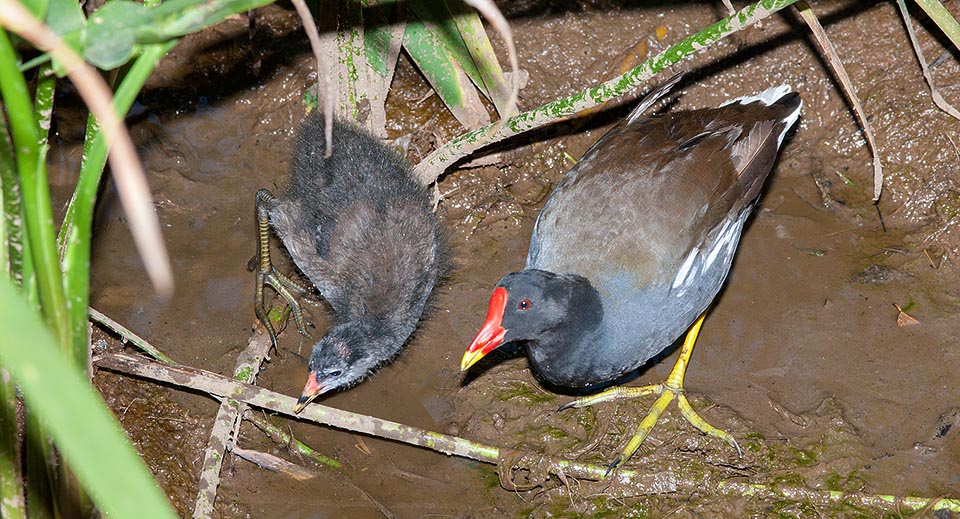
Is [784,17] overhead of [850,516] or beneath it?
overhead

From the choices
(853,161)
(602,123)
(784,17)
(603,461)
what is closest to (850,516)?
(603,461)

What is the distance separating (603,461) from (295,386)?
1.40 meters

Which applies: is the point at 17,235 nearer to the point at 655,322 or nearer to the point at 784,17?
the point at 655,322

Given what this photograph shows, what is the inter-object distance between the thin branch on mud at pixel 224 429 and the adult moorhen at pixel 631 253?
A: 3.45 feet

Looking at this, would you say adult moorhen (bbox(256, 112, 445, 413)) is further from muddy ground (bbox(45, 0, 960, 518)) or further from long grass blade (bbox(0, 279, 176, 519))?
long grass blade (bbox(0, 279, 176, 519))

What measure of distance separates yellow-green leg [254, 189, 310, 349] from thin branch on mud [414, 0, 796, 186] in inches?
28.6

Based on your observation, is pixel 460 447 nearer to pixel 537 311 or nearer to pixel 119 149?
pixel 537 311

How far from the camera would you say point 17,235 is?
1.90m

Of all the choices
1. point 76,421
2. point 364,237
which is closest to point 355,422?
point 364,237

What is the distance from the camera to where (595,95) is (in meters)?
3.26

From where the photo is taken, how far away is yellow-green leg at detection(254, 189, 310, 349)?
399cm

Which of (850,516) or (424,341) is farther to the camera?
(424,341)

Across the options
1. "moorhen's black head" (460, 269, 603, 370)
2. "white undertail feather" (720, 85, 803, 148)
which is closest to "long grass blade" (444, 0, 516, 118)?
"moorhen's black head" (460, 269, 603, 370)

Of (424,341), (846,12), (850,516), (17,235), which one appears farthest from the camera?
(846,12)
